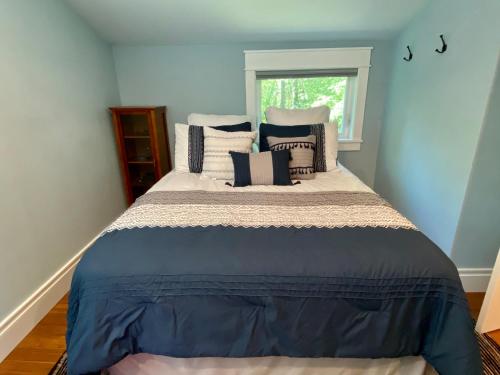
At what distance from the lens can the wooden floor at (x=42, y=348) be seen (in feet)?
4.72

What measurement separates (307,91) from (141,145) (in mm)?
1775

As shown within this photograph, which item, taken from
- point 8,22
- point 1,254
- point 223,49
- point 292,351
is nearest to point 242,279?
point 292,351

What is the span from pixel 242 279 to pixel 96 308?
0.58 meters

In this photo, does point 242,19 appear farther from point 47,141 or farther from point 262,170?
point 47,141

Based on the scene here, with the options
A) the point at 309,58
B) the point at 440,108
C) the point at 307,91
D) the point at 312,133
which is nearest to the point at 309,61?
the point at 309,58

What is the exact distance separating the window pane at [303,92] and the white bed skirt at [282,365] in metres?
2.30

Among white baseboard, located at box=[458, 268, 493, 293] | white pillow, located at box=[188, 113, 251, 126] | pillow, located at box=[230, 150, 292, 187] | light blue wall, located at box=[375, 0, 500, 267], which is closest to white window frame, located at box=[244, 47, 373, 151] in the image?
light blue wall, located at box=[375, 0, 500, 267]

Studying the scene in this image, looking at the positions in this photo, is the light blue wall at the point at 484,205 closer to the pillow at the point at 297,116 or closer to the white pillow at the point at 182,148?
the pillow at the point at 297,116

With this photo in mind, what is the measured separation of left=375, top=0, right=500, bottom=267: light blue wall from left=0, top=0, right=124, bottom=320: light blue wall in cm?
264

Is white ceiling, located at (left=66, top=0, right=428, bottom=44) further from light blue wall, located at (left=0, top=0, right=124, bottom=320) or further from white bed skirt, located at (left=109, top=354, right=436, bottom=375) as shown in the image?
white bed skirt, located at (left=109, top=354, right=436, bottom=375)

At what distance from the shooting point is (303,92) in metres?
2.86

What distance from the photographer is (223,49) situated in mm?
2688

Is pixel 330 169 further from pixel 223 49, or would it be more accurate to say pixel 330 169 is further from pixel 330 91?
pixel 223 49

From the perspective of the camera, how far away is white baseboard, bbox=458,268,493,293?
74.2 inches
